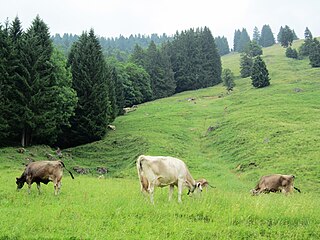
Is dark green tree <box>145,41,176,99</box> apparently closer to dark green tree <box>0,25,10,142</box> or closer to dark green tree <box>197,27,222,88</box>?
dark green tree <box>197,27,222,88</box>

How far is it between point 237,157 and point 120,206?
98.1ft

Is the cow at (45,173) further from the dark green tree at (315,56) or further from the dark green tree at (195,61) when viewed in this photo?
the dark green tree at (315,56)

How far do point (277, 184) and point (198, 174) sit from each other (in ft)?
46.9

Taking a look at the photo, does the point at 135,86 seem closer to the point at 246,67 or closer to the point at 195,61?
the point at 195,61

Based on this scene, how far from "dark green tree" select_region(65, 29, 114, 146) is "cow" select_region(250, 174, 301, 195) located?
1417 inches

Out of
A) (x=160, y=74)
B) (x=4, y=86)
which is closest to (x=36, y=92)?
(x=4, y=86)

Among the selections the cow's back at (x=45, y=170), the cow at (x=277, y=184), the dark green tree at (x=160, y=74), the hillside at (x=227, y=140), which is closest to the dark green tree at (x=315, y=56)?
the hillside at (x=227, y=140)

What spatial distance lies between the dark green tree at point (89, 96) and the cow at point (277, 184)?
36.0 m

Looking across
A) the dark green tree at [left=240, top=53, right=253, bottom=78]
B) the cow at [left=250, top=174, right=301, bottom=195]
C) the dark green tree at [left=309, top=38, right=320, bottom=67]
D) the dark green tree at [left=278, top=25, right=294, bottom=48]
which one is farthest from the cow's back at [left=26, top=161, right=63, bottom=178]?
the dark green tree at [left=278, top=25, right=294, bottom=48]

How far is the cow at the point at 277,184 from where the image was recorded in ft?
70.1

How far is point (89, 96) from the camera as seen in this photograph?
2211 inches

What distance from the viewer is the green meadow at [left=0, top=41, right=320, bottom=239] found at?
1111 centimetres

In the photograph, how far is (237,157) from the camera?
41438 mm

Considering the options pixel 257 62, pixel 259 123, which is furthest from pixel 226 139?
pixel 257 62
